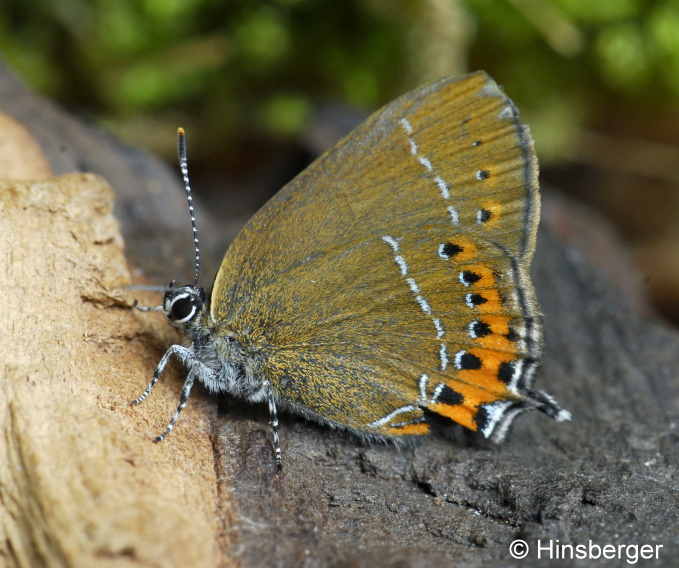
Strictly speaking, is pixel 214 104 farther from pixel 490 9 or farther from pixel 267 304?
pixel 267 304

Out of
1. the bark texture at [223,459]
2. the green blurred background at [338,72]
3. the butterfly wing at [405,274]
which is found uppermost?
the green blurred background at [338,72]

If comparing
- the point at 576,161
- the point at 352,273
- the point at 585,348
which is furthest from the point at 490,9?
the point at 352,273

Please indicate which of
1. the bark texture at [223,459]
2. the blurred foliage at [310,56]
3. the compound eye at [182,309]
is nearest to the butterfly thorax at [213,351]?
the compound eye at [182,309]

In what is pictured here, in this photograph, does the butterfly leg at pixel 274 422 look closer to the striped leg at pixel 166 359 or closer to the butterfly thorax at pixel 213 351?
the butterfly thorax at pixel 213 351

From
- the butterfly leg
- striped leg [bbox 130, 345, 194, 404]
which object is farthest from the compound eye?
the butterfly leg

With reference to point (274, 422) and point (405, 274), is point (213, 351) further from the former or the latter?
point (405, 274)

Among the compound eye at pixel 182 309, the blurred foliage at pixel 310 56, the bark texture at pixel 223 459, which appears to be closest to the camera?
the bark texture at pixel 223 459
